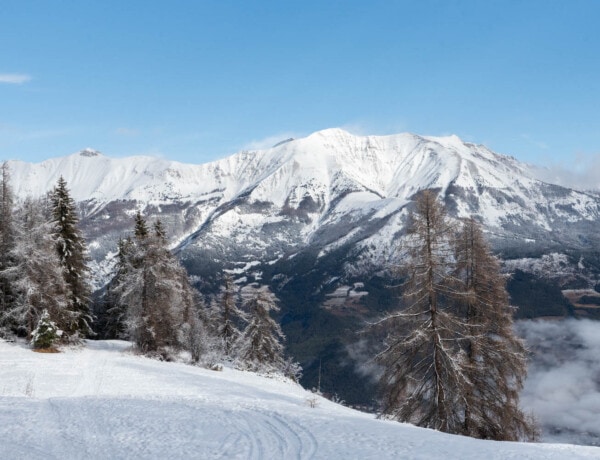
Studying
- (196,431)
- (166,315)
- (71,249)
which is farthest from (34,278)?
(196,431)

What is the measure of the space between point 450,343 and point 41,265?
2871 cm

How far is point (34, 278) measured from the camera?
35812 millimetres

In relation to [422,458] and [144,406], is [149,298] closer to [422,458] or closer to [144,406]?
[144,406]

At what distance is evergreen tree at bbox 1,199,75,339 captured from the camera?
35.4m

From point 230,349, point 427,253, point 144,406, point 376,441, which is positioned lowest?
point 230,349

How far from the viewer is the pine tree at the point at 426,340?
18781 mm

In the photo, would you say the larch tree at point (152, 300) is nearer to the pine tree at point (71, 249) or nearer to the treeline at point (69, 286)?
the treeline at point (69, 286)

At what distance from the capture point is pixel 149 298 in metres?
40.1

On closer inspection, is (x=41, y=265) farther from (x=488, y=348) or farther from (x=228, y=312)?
(x=488, y=348)

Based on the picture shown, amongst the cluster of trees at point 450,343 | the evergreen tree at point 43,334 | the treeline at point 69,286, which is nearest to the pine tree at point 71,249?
the treeline at point 69,286

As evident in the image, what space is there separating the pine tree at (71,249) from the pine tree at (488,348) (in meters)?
31.4

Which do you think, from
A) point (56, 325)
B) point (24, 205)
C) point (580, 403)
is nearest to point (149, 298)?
point (56, 325)

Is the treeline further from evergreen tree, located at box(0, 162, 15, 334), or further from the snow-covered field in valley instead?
the snow-covered field in valley

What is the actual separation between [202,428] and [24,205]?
109ft
